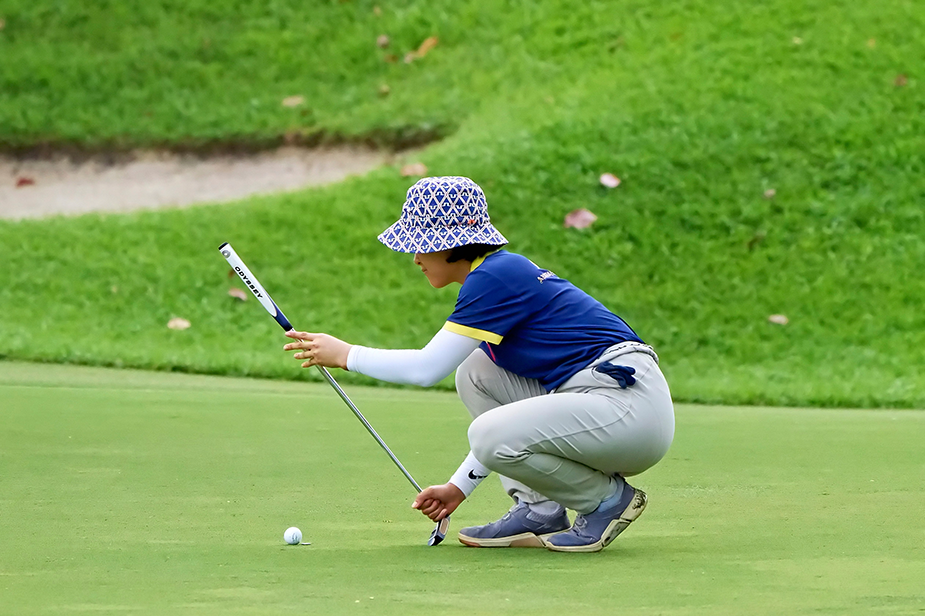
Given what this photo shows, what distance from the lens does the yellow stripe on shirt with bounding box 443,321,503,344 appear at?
3.38 metres

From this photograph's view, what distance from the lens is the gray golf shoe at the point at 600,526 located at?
345 cm

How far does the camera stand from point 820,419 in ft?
22.6

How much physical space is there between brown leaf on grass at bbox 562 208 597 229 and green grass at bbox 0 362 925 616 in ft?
14.2

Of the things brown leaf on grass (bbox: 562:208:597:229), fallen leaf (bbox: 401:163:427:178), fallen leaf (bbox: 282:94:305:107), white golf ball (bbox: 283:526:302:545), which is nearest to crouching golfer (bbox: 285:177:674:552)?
white golf ball (bbox: 283:526:302:545)

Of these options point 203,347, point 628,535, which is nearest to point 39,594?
point 628,535

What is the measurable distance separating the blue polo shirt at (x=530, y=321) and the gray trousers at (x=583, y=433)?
1.9 inches

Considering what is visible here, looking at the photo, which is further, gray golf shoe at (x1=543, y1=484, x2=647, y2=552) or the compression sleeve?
the compression sleeve

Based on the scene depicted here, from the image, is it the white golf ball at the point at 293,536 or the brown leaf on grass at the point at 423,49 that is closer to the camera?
the white golf ball at the point at 293,536

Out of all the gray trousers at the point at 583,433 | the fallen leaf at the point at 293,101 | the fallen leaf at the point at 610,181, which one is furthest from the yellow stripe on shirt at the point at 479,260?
the fallen leaf at the point at 293,101

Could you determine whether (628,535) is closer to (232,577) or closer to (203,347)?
(232,577)

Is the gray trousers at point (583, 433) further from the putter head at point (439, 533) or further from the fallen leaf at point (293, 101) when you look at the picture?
the fallen leaf at point (293, 101)

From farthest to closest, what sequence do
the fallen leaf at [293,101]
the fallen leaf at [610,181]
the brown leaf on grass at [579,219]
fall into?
the fallen leaf at [293,101]
the fallen leaf at [610,181]
the brown leaf on grass at [579,219]

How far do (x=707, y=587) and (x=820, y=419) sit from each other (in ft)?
13.7

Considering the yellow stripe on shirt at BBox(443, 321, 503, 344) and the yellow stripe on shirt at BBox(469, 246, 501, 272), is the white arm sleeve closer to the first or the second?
the yellow stripe on shirt at BBox(443, 321, 503, 344)
